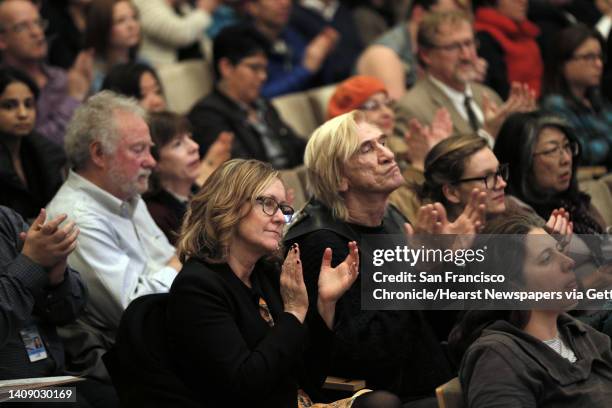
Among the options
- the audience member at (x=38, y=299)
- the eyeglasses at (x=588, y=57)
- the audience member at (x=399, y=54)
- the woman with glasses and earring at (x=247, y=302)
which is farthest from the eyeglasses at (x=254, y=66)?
the woman with glasses and earring at (x=247, y=302)

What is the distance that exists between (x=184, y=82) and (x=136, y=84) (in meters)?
1.09

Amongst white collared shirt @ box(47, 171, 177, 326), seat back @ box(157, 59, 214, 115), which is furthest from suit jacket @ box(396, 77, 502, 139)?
white collared shirt @ box(47, 171, 177, 326)

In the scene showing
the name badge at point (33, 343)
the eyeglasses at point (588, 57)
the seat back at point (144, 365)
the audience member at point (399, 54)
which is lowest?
the name badge at point (33, 343)

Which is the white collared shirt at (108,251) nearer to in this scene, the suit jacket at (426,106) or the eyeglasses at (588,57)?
the suit jacket at (426,106)

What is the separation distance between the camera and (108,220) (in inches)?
166

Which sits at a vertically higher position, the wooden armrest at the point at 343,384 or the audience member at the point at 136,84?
the audience member at the point at 136,84

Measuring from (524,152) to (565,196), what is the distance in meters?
0.27

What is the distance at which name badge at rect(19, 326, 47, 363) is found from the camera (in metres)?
3.69

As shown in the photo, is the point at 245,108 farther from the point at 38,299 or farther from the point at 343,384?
the point at 343,384

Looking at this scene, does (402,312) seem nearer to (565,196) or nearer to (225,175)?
(225,175)

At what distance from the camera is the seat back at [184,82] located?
6742 mm

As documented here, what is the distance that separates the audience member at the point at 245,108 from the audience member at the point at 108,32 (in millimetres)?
539

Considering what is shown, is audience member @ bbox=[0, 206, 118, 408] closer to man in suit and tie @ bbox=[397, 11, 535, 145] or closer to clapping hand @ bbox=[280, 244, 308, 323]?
clapping hand @ bbox=[280, 244, 308, 323]

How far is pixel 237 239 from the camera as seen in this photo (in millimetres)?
3482
